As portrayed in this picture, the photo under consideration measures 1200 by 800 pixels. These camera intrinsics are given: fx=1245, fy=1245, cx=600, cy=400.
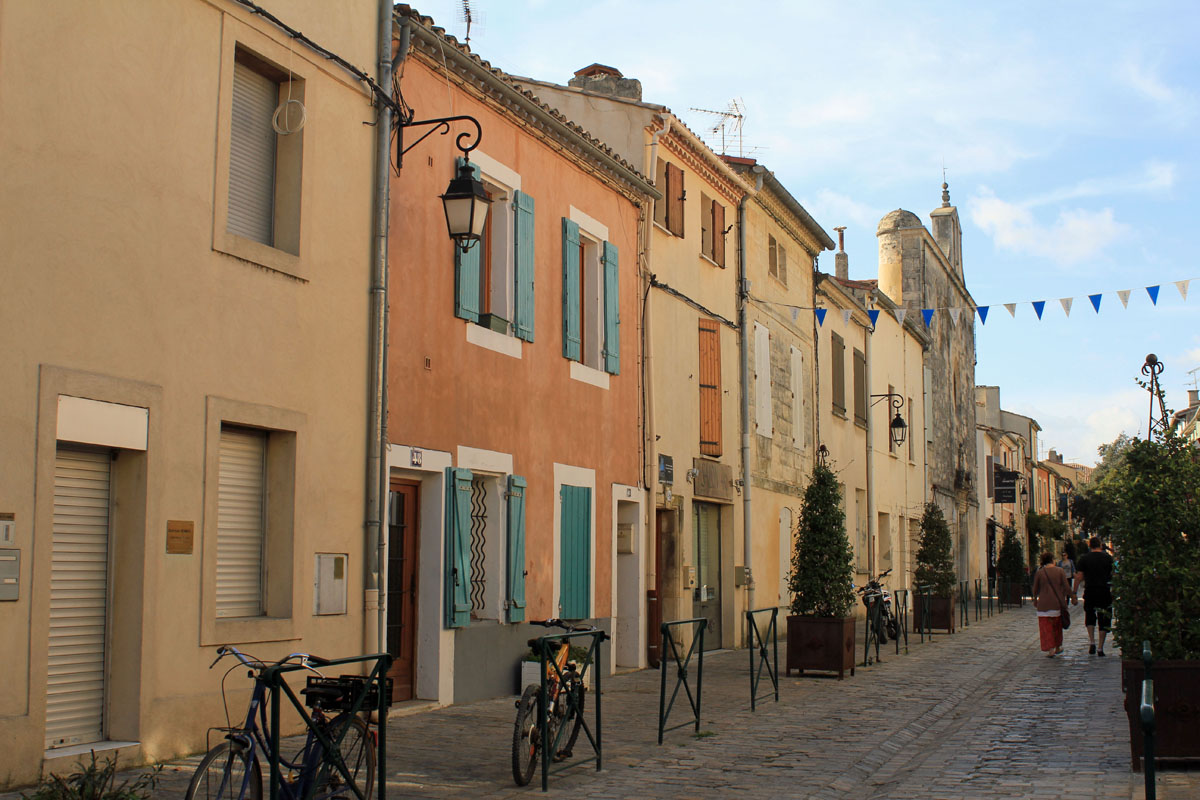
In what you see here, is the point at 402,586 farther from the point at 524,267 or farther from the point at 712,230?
the point at 712,230

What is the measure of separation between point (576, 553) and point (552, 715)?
570cm

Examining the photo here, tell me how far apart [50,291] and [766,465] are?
14.0 metres

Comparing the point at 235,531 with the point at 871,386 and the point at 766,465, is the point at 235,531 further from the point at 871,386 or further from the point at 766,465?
the point at 871,386

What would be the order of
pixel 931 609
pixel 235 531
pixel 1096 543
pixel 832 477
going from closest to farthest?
pixel 235 531 < pixel 832 477 < pixel 1096 543 < pixel 931 609

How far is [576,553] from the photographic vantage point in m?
13.3

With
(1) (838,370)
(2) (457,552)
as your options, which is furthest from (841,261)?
(2) (457,552)

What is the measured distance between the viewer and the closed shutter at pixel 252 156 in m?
8.82

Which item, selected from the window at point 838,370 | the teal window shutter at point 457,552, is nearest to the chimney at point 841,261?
the window at point 838,370

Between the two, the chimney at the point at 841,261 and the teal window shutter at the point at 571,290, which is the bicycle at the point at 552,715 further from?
the chimney at the point at 841,261

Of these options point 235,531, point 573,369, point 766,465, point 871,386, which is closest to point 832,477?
point 573,369

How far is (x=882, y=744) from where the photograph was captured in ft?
30.0

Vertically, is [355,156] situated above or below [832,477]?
above

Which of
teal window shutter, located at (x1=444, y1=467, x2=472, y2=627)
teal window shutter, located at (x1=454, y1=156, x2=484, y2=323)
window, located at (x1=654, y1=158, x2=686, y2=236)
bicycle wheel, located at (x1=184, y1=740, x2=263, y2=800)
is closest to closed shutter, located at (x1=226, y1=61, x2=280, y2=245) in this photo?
teal window shutter, located at (x1=454, y1=156, x2=484, y2=323)

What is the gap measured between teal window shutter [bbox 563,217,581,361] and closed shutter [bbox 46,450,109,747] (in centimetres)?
639
